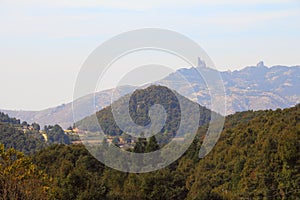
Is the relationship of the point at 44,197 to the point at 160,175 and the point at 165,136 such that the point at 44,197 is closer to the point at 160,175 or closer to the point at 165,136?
the point at 160,175

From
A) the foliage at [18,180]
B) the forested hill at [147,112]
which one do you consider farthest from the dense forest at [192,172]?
the forested hill at [147,112]

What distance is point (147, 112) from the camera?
35031mm

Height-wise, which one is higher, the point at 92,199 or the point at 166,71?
the point at 166,71

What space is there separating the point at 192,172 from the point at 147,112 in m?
9.19

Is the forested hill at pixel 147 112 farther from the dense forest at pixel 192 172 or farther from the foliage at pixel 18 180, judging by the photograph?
the foliage at pixel 18 180

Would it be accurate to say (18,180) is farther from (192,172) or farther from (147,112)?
(192,172)

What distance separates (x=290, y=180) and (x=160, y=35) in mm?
16759

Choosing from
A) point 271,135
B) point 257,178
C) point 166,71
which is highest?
point 166,71

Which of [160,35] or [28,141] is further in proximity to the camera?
[28,141]

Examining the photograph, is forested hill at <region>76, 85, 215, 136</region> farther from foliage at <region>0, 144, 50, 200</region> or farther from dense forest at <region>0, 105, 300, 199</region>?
foliage at <region>0, 144, 50, 200</region>

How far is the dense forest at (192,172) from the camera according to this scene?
15850 millimetres

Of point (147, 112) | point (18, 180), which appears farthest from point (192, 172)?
point (18, 180)

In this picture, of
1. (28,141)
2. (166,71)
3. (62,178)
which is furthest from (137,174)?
(28,141)

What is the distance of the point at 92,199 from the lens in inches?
801
